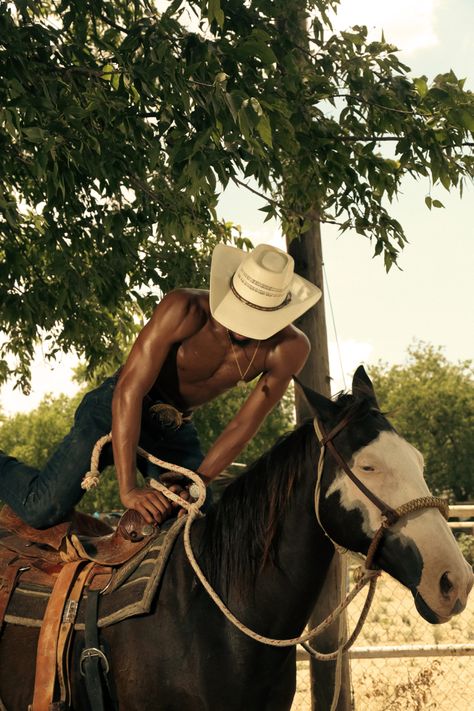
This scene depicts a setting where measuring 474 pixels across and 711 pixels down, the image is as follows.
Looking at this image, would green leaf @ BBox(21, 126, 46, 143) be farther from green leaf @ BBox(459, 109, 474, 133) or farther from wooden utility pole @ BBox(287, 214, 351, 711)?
green leaf @ BBox(459, 109, 474, 133)

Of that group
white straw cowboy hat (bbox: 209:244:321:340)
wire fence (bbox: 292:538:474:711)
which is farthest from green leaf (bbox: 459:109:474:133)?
wire fence (bbox: 292:538:474:711)

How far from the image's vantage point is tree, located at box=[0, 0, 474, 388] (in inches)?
193

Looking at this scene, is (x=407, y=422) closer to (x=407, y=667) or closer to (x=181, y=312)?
(x=407, y=667)

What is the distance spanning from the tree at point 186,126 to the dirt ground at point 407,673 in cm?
388

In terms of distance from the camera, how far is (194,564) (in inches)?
138

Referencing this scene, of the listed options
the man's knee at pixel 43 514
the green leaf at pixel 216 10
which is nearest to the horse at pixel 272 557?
the man's knee at pixel 43 514

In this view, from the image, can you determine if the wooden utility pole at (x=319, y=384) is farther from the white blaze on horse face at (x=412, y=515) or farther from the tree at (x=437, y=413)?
the tree at (x=437, y=413)

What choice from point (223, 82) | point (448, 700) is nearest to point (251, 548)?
point (223, 82)

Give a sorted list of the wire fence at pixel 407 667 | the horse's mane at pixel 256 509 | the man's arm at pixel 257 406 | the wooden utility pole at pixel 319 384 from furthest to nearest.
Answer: the wire fence at pixel 407 667 < the wooden utility pole at pixel 319 384 < the man's arm at pixel 257 406 < the horse's mane at pixel 256 509

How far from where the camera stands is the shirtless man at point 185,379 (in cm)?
394

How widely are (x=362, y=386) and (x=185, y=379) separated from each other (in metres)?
1.07

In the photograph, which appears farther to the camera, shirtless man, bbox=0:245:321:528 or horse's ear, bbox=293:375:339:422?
shirtless man, bbox=0:245:321:528

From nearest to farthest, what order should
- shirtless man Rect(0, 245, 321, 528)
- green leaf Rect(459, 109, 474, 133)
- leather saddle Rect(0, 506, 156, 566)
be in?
leather saddle Rect(0, 506, 156, 566) < shirtless man Rect(0, 245, 321, 528) < green leaf Rect(459, 109, 474, 133)

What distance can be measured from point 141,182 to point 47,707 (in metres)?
4.17
